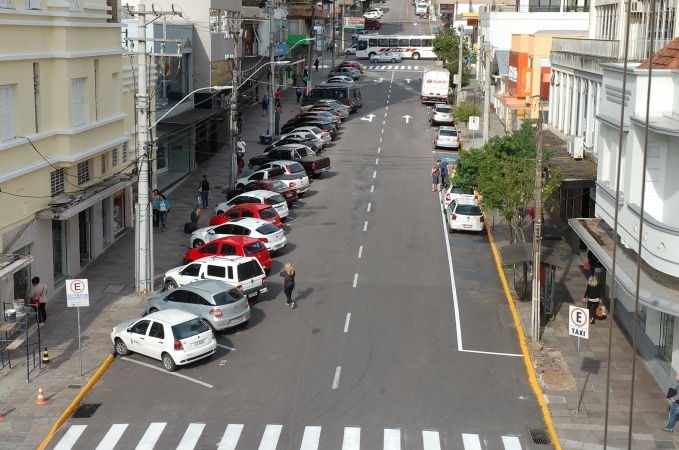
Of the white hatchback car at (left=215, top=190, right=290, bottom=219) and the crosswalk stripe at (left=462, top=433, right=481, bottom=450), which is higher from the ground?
the white hatchback car at (left=215, top=190, right=290, bottom=219)

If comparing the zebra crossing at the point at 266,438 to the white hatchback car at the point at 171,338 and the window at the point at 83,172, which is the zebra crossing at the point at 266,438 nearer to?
the white hatchback car at the point at 171,338

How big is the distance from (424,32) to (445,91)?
57517 millimetres

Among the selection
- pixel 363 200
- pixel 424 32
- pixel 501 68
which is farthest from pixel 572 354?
pixel 424 32

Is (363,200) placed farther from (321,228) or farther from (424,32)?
(424,32)

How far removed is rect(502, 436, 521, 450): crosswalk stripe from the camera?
772 inches

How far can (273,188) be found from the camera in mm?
41938

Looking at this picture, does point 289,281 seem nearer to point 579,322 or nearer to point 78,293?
point 78,293

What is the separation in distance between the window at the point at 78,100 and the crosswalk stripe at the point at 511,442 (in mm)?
17772

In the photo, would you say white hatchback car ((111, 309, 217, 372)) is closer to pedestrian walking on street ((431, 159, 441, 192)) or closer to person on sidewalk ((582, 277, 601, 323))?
person on sidewalk ((582, 277, 601, 323))

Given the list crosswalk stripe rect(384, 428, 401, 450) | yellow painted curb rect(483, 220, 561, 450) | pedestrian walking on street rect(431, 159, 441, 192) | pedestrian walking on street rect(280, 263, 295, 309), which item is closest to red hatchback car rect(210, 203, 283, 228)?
pedestrian walking on street rect(280, 263, 295, 309)

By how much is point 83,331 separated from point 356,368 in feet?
27.4

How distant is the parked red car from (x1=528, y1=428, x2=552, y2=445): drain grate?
912 inches

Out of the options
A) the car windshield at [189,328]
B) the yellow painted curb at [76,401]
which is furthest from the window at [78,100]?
the car windshield at [189,328]

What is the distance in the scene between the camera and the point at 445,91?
2972 inches
